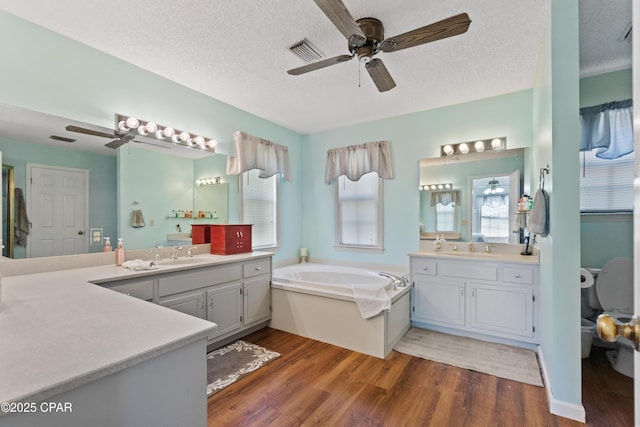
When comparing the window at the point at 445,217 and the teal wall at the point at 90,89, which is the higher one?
the teal wall at the point at 90,89

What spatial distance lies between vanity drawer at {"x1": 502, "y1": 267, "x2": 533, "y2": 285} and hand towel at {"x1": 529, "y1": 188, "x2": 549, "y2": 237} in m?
0.82

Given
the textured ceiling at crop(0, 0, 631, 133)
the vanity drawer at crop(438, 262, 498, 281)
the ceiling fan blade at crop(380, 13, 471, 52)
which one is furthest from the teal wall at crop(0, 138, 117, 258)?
the vanity drawer at crop(438, 262, 498, 281)

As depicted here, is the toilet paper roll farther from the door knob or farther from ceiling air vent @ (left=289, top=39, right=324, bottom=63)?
ceiling air vent @ (left=289, top=39, right=324, bottom=63)

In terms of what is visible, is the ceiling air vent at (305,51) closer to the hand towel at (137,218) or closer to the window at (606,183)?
the hand towel at (137,218)

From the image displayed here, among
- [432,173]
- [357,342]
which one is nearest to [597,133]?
[432,173]

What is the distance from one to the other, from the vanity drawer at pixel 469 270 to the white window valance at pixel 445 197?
839mm

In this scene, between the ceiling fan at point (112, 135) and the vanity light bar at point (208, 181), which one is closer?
the ceiling fan at point (112, 135)

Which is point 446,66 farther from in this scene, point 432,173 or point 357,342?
point 357,342

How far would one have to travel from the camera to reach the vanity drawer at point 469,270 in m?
2.95

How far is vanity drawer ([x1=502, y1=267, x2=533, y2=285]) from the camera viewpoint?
9.14ft

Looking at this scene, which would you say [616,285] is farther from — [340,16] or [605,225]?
[340,16]

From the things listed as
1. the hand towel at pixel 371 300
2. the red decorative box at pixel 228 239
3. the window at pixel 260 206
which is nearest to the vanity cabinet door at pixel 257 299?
the red decorative box at pixel 228 239

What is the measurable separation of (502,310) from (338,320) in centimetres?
161

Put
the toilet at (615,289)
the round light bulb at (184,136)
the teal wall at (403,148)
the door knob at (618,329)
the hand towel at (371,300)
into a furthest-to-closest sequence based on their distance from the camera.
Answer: the teal wall at (403,148), the round light bulb at (184,136), the hand towel at (371,300), the toilet at (615,289), the door knob at (618,329)
